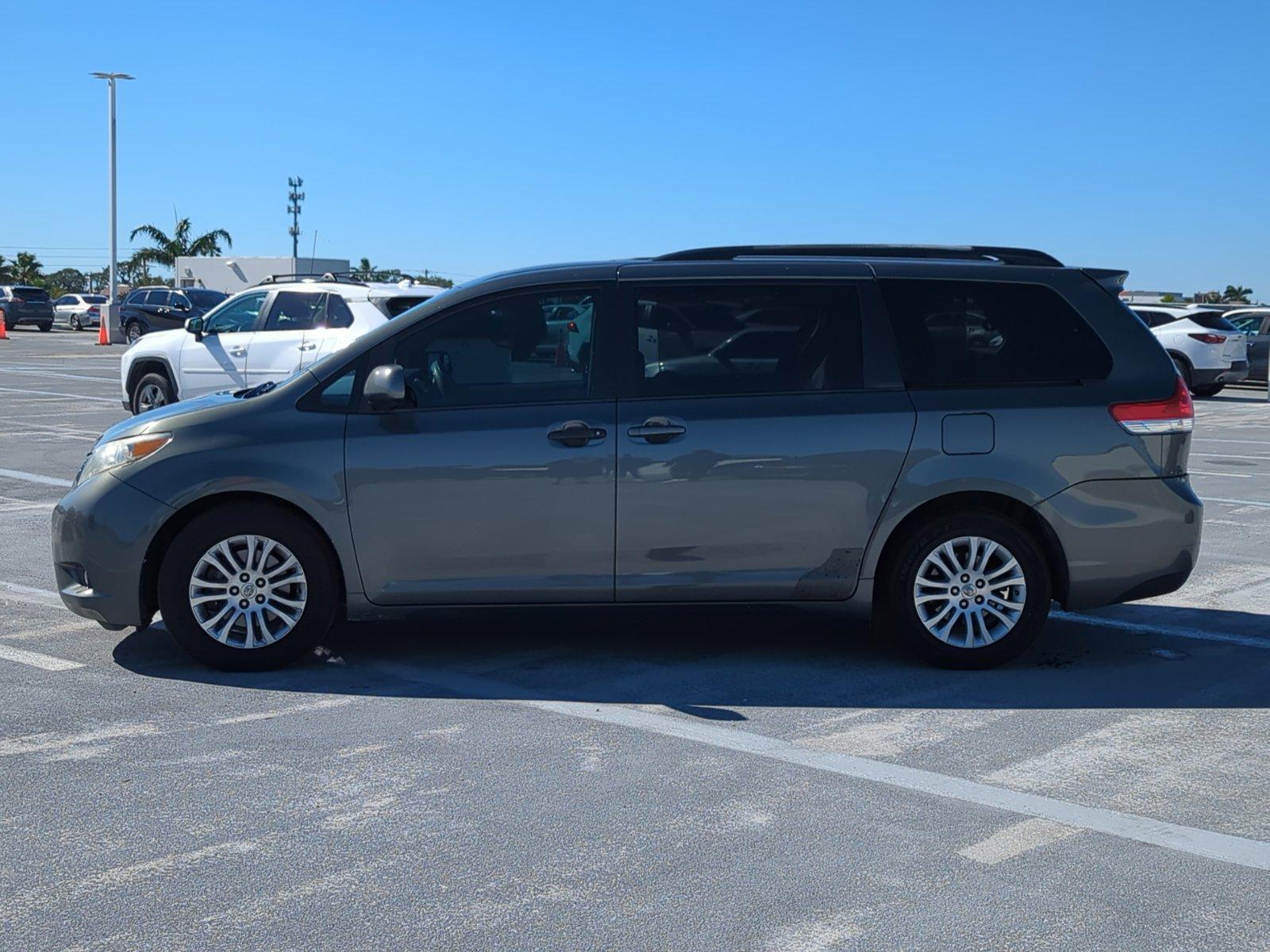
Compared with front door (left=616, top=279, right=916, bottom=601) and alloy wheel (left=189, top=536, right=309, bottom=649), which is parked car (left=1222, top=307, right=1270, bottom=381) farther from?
alloy wheel (left=189, top=536, right=309, bottom=649)

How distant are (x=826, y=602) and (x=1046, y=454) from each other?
117 cm

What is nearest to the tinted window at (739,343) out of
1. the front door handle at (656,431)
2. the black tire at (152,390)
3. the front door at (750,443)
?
the front door at (750,443)

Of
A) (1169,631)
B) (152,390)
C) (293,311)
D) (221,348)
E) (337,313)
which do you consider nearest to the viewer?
(1169,631)

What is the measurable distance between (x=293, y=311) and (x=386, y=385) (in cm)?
1013

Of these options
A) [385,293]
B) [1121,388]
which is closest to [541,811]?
[1121,388]

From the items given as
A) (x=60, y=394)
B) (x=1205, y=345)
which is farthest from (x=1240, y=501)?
(x=60, y=394)

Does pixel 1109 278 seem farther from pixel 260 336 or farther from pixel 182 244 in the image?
pixel 182 244

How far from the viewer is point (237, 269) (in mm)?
59469

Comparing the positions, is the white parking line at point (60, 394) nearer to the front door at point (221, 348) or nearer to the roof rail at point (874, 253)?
the front door at point (221, 348)

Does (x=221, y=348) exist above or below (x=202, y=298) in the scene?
below

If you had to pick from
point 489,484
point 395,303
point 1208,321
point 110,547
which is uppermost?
point 1208,321

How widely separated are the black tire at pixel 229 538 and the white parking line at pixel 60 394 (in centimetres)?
1600

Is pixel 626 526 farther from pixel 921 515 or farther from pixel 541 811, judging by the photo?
pixel 541 811

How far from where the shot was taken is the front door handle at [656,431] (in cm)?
630
